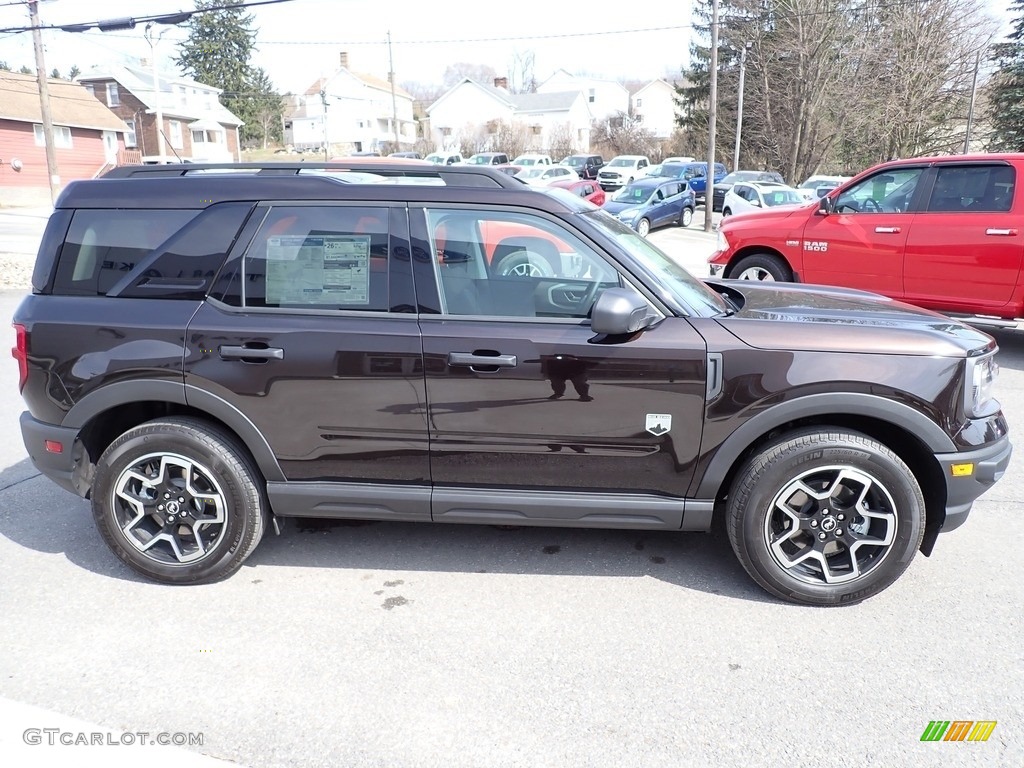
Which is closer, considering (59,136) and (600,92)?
(59,136)

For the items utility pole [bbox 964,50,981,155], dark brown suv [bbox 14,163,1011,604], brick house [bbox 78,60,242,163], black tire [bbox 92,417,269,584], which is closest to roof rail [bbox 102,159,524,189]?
dark brown suv [bbox 14,163,1011,604]

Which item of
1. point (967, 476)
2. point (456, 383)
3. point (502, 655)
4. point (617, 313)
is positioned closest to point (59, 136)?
point (456, 383)

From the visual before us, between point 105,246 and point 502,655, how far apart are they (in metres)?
2.60

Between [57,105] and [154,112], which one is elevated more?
[154,112]

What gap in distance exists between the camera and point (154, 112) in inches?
2009

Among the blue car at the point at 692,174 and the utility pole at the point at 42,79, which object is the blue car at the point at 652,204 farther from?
the utility pole at the point at 42,79

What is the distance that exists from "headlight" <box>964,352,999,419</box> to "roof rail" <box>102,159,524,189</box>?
2.13 m

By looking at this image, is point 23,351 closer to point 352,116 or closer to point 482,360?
point 482,360

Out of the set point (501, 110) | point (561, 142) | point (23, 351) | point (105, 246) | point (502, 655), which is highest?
point (501, 110)

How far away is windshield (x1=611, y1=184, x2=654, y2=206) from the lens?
22.3 metres

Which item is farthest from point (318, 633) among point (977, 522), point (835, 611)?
point (977, 522)

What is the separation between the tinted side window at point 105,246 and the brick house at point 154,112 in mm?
52748

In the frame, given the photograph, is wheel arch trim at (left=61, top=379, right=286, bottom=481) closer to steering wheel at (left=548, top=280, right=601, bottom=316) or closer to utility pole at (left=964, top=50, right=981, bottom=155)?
steering wheel at (left=548, top=280, right=601, bottom=316)

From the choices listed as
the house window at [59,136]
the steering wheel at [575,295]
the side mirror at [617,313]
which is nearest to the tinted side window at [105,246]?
the steering wheel at [575,295]
